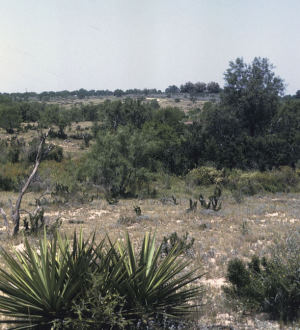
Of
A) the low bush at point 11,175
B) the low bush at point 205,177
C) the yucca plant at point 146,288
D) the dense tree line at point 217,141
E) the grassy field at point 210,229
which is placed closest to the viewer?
the yucca plant at point 146,288

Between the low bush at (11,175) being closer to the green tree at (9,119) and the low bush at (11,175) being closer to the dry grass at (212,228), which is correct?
the dry grass at (212,228)

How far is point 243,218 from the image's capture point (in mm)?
13234

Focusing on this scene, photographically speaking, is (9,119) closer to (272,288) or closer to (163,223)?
(163,223)

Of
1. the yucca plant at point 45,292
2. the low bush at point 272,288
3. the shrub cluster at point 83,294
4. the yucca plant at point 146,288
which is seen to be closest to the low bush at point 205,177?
the low bush at point 272,288

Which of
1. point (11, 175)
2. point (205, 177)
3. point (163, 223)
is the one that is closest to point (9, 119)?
point (11, 175)

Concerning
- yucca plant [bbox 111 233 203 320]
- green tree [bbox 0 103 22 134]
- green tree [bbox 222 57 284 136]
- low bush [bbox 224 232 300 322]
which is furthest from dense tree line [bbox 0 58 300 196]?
green tree [bbox 0 103 22 134]

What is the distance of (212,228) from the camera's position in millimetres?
11516

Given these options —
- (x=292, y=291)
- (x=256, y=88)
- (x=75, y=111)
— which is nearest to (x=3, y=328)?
(x=292, y=291)

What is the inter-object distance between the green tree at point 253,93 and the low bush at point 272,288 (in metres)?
31.4

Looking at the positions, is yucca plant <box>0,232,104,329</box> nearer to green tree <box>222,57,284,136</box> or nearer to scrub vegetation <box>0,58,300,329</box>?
scrub vegetation <box>0,58,300,329</box>

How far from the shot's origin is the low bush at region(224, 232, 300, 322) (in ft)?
16.7

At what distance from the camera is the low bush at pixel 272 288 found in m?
5.09

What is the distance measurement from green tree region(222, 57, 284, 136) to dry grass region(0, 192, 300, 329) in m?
19.2

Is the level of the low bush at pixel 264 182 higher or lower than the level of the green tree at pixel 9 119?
lower
